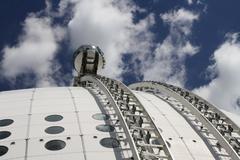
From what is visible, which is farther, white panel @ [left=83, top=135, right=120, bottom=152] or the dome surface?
white panel @ [left=83, top=135, right=120, bottom=152]

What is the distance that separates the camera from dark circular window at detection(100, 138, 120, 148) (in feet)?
81.5

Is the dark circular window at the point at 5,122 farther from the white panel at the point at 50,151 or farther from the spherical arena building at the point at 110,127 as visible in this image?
the white panel at the point at 50,151

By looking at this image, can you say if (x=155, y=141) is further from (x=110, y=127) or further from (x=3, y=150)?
(x=3, y=150)

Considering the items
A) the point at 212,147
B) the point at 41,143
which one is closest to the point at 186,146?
the point at 212,147

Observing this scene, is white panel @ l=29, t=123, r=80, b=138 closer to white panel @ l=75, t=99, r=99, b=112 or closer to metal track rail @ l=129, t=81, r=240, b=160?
white panel @ l=75, t=99, r=99, b=112

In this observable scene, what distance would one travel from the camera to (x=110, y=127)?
88.9 ft

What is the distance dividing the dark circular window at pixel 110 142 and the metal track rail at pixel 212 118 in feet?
21.2

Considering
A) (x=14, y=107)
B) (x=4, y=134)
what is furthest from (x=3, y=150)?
(x=14, y=107)

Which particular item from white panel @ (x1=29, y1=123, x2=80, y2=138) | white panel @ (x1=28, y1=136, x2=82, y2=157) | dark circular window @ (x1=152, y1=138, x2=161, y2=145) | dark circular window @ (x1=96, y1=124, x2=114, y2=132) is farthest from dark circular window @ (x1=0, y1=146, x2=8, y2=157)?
dark circular window @ (x1=152, y1=138, x2=161, y2=145)

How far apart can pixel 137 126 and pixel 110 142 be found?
2325mm

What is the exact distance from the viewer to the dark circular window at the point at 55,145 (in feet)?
80.0

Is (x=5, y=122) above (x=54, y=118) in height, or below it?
above

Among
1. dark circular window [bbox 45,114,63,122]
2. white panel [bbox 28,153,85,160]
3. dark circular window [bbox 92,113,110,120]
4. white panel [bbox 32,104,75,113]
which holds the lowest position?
white panel [bbox 28,153,85,160]

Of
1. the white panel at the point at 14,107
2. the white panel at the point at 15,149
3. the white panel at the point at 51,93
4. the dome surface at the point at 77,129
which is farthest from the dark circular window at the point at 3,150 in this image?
the white panel at the point at 51,93
